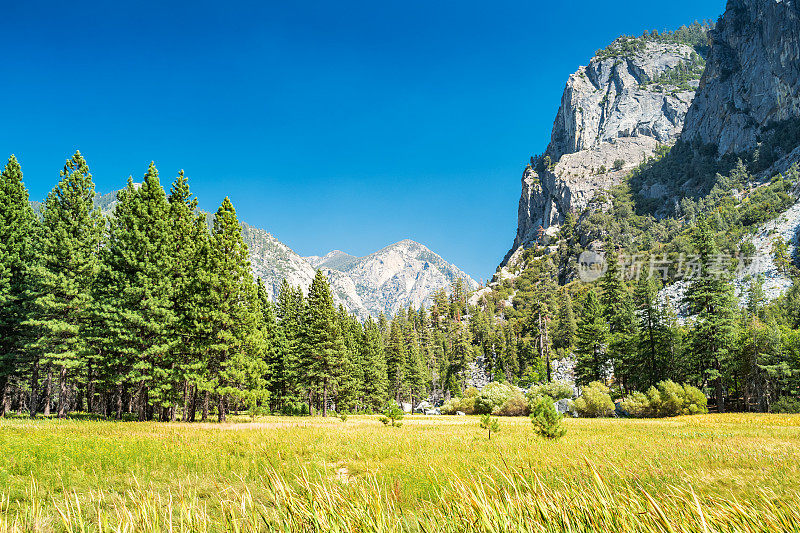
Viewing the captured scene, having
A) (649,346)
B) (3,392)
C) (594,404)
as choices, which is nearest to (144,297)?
(3,392)

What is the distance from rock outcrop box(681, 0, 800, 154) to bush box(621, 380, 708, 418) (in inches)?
5196

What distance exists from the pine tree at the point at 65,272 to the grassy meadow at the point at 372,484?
7.73 meters

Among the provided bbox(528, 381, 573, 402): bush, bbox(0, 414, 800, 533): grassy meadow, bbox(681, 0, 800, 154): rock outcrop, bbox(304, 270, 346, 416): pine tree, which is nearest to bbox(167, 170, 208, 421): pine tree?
bbox(0, 414, 800, 533): grassy meadow

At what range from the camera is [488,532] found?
3219mm

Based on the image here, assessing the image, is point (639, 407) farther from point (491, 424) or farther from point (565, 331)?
point (565, 331)

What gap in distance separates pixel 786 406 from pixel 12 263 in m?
60.6

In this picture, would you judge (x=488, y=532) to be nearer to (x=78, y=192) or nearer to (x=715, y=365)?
(x=78, y=192)

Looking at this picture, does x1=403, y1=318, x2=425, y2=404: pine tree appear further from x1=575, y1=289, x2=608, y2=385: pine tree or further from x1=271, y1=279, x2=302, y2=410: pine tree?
x1=575, y1=289, x2=608, y2=385: pine tree

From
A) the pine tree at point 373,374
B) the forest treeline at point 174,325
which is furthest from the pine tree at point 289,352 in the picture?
the pine tree at point 373,374

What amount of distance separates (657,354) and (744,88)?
5554 inches

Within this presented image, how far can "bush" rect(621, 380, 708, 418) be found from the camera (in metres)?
37.2

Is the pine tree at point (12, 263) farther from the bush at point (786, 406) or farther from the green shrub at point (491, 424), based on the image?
the bush at point (786, 406)

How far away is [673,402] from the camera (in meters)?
37.5

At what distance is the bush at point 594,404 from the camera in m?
41.5
